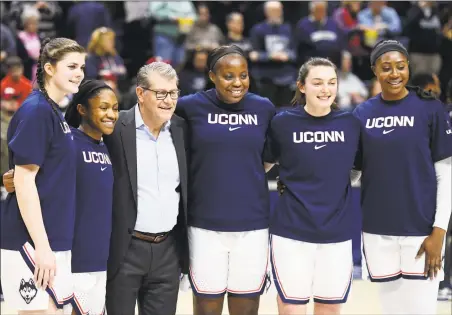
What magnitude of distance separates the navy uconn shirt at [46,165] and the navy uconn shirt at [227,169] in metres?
0.94

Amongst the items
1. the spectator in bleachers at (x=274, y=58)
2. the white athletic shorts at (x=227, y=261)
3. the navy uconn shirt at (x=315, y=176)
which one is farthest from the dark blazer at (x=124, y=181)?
the spectator in bleachers at (x=274, y=58)

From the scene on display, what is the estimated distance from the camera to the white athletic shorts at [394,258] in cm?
512

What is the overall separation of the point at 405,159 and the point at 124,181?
1.69m

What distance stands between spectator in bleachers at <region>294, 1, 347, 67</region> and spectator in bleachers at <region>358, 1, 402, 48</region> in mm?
376

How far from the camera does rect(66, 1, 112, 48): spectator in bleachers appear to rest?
37.0ft

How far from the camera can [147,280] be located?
4.93 meters

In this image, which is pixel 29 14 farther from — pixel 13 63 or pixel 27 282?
pixel 27 282

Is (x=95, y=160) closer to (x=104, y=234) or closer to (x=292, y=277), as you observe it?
(x=104, y=234)

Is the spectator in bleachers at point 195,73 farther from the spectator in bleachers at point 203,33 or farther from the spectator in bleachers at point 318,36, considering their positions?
the spectator in bleachers at point 318,36

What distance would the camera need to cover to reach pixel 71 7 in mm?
11984

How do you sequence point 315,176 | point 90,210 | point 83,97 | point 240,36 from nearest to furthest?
point 90,210, point 83,97, point 315,176, point 240,36

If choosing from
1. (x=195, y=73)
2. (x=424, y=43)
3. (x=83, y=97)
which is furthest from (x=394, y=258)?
(x=424, y=43)

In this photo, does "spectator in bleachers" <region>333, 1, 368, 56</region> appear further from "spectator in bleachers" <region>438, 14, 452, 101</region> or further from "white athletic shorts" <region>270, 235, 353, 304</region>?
"white athletic shorts" <region>270, 235, 353, 304</region>

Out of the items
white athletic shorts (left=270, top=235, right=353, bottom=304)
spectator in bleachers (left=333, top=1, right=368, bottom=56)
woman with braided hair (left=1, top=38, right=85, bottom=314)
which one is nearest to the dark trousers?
woman with braided hair (left=1, top=38, right=85, bottom=314)
